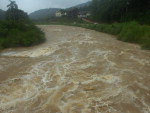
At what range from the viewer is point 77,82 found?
7.83 m

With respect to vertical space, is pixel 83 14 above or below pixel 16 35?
below

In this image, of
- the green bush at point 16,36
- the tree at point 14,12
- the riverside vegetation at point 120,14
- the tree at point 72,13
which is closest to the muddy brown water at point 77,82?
the green bush at point 16,36

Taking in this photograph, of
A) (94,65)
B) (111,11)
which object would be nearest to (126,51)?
(94,65)

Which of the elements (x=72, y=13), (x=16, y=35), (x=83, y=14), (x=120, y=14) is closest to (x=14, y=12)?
(x=120, y=14)

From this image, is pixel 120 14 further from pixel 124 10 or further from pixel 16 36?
pixel 16 36

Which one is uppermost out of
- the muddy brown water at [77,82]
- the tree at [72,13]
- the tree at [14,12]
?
the tree at [14,12]

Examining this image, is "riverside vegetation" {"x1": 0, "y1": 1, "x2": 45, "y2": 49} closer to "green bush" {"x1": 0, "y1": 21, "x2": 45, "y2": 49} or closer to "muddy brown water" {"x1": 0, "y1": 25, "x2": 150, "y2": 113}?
"green bush" {"x1": 0, "y1": 21, "x2": 45, "y2": 49}

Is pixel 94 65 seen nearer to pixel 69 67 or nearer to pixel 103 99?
pixel 69 67

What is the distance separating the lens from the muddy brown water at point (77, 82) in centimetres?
627

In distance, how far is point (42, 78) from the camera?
8414 millimetres

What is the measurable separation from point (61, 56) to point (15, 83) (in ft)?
13.5

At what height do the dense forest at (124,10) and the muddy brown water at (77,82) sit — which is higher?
the dense forest at (124,10)

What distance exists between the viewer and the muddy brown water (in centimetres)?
627

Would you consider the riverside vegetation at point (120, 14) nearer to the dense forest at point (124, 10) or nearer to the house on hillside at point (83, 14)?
the dense forest at point (124, 10)
